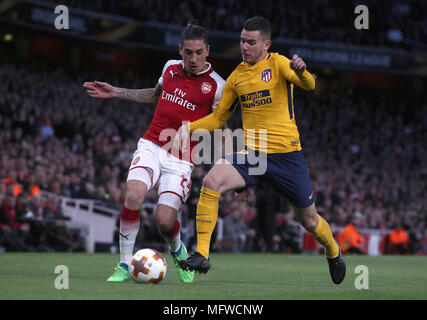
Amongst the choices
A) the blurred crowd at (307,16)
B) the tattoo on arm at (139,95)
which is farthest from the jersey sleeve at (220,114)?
the blurred crowd at (307,16)

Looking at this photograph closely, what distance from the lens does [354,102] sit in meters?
34.2

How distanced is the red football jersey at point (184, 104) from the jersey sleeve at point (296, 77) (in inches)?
39.0

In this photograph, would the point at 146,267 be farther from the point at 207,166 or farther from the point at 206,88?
the point at 207,166

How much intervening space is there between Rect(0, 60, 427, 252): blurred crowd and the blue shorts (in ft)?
12.9

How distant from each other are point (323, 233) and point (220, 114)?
1.57 metres

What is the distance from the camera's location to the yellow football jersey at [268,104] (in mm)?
7371

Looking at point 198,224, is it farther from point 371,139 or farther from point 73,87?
point 371,139

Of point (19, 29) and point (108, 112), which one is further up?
point (19, 29)

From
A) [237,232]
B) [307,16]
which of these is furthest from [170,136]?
[307,16]

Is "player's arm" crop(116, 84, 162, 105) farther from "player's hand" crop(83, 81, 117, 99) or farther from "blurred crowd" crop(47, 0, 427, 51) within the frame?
"blurred crowd" crop(47, 0, 427, 51)

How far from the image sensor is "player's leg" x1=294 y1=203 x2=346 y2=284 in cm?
758

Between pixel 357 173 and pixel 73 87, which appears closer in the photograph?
pixel 73 87

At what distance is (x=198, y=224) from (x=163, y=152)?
1128 millimetres

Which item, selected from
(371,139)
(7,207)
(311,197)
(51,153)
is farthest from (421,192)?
(311,197)
